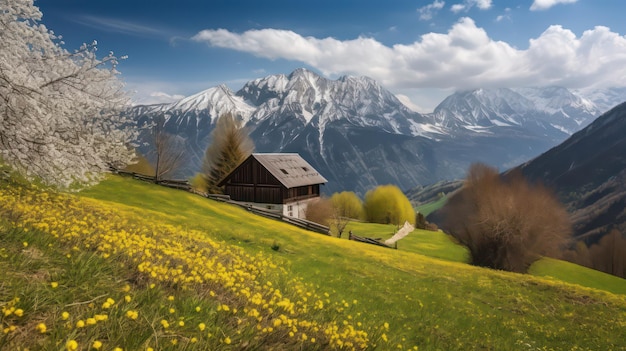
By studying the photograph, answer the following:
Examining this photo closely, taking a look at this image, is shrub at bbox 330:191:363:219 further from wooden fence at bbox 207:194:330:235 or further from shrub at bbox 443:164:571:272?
shrub at bbox 443:164:571:272

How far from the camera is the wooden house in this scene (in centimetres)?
6359

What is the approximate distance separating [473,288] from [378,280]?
22.9 feet

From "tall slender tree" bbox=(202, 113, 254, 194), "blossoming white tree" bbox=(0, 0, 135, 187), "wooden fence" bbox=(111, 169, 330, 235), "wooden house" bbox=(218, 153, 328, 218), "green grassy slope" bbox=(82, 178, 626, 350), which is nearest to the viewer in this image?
"blossoming white tree" bbox=(0, 0, 135, 187)

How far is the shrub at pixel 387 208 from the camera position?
10694 centimetres

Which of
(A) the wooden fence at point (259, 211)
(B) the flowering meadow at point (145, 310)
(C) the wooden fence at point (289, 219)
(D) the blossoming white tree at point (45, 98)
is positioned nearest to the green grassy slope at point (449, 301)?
(B) the flowering meadow at point (145, 310)

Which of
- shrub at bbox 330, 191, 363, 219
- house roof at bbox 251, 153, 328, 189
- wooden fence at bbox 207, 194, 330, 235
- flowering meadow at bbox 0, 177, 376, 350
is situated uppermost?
house roof at bbox 251, 153, 328, 189

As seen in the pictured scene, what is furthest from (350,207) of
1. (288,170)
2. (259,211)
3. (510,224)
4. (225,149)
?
(510,224)

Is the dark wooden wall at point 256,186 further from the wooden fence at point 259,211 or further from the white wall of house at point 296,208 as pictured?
the wooden fence at point 259,211

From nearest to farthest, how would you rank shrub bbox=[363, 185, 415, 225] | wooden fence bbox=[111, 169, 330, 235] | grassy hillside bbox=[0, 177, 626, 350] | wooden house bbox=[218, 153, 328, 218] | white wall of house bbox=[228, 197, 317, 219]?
grassy hillside bbox=[0, 177, 626, 350] < wooden fence bbox=[111, 169, 330, 235] < white wall of house bbox=[228, 197, 317, 219] < wooden house bbox=[218, 153, 328, 218] < shrub bbox=[363, 185, 415, 225]

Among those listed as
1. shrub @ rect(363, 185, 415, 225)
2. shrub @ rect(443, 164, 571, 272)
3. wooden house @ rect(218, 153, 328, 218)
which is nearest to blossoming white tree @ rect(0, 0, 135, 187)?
shrub @ rect(443, 164, 571, 272)

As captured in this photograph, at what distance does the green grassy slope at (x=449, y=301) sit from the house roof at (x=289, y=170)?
32.0 metres

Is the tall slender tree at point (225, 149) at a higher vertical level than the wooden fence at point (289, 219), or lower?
higher

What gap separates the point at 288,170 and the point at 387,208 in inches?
1892

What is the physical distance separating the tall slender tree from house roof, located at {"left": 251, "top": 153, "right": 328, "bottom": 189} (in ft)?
28.6
